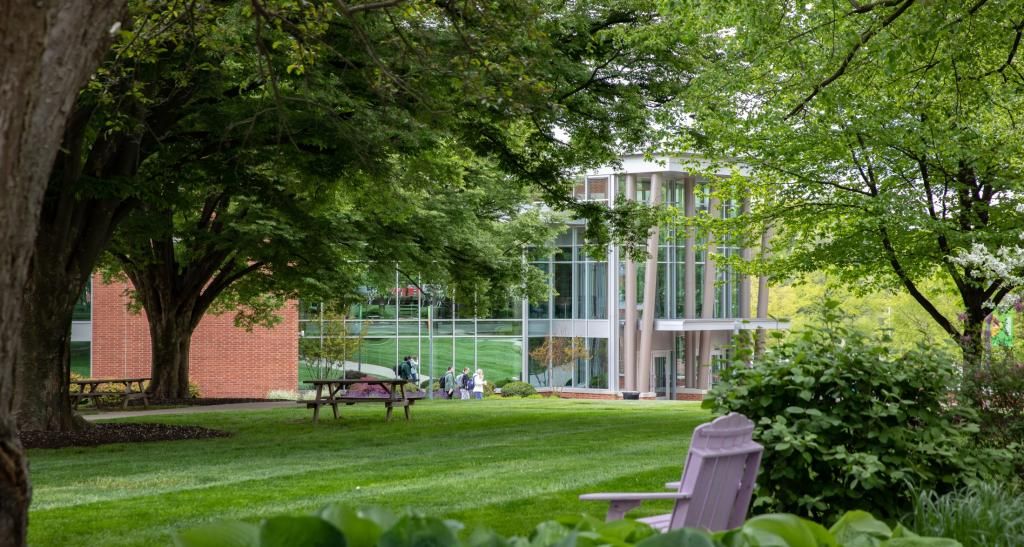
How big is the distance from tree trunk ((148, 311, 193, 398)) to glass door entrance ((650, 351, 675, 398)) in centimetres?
2352

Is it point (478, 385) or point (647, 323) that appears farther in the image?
point (647, 323)

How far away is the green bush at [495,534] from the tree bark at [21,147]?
162 cm

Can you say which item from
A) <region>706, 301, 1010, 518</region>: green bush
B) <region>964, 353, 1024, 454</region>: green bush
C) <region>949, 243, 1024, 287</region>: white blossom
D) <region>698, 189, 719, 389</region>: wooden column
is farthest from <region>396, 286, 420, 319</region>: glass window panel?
<region>706, 301, 1010, 518</region>: green bush

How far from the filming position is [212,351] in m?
41.6

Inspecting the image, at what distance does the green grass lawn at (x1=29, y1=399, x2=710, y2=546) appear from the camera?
9.09m

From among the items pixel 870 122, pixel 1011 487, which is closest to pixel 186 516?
pixel 1011 487

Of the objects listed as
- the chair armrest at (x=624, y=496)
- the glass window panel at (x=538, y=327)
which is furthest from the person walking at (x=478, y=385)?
the chair armrest at (x=624, y=496)

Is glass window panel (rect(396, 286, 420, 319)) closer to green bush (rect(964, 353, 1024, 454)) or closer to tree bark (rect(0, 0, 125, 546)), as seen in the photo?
green bush (rect(964, 353, 1024, 454))

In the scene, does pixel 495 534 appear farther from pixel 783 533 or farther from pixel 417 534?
pixel 783 533

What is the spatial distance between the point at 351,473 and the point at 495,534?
10602 millimetres

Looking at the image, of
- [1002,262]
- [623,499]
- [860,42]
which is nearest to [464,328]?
[1002,262]

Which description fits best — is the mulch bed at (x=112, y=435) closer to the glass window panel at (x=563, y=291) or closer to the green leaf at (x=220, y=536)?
the green leaf at (x=220, y=536)

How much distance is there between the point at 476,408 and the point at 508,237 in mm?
5015

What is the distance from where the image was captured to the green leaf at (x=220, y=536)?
178cm
